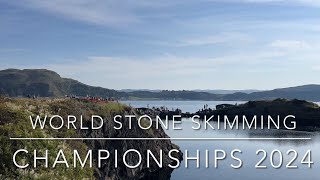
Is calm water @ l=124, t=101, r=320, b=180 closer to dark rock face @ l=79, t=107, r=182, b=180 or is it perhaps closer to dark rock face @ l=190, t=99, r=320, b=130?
dark rock face @ l=79, t=107, r=182, b=180

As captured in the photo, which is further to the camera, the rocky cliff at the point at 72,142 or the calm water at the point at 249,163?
the calm water at the point at 249,163

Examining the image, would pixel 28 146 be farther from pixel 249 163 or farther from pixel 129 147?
pixel 249 163

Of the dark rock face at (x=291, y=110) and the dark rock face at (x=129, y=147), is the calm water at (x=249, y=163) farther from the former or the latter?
the dark rock face at (x=291, y=110)

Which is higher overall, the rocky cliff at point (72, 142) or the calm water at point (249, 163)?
the rocky cliff at point (72, 142)

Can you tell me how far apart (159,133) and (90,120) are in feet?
97.1

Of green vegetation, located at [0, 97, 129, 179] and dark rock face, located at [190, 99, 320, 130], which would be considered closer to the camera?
green vegetation, located at [0, 97, 129, 179]

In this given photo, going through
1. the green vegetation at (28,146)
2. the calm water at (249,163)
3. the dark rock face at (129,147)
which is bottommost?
the calm water at (249,163)

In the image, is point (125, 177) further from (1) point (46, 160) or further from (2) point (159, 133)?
(1) point (46, 160)

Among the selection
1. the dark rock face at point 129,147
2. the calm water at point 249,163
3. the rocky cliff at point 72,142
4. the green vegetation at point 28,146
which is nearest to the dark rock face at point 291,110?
the calm water at point 249,163

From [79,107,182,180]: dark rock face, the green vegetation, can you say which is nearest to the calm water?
[79,107,182,180]: dark rock face

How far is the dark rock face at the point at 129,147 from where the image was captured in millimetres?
51688

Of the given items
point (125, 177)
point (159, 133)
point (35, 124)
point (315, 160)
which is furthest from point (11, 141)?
point (315, 160)

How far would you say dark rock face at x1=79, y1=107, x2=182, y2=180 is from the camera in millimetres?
51688

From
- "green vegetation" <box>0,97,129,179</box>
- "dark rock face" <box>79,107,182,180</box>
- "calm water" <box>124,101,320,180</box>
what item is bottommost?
"calm water" <box>124,101,320,180</box>
